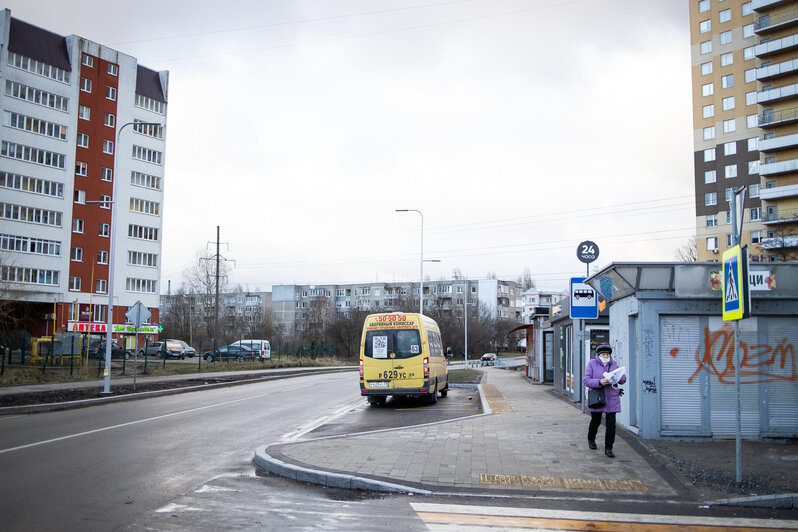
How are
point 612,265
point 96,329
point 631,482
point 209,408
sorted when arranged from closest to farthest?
point 631,482 < point 612,265 < point 209,408 < point 96,329

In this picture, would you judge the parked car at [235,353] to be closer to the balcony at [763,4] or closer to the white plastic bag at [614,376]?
the white plastic bag at [614,376]

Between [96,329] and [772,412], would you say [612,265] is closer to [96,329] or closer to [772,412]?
[772,412]

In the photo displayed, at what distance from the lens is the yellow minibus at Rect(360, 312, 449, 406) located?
677 inches

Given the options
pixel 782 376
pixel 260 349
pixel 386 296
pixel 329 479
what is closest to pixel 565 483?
pixel 329 479

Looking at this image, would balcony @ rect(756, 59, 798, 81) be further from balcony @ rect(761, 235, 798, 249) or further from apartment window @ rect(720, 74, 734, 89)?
balcony @ rect(761, 235, 798, 249)

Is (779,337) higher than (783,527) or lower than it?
higher

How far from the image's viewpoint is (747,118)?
62000 millimetres

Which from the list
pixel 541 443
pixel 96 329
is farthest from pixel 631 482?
pixel 96 329

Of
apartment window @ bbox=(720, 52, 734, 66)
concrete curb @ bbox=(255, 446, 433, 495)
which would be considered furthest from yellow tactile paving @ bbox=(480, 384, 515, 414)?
apartment window @ bbox=(720, 52, 734, 66)

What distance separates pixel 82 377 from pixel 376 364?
585 inches

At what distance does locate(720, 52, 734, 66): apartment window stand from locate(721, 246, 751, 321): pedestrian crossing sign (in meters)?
66.2

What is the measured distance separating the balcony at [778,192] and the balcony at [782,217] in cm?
138

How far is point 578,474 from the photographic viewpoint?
7.98 metres

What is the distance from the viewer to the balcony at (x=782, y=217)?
188 ft
